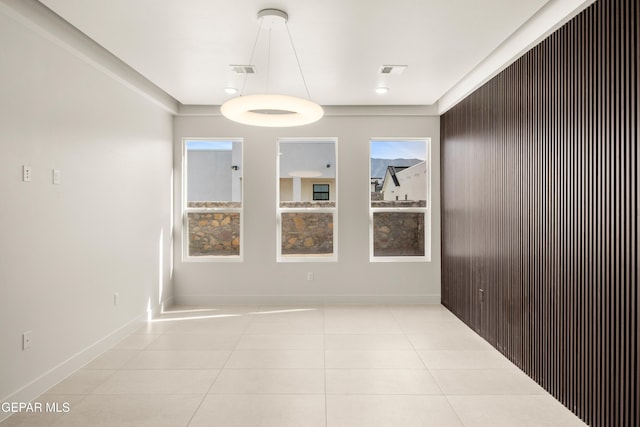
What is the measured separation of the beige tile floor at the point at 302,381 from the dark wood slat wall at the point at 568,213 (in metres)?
0.36

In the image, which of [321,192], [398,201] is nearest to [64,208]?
[321,192]

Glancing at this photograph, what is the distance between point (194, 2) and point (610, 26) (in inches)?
102

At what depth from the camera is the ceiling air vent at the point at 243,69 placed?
3.98 metres

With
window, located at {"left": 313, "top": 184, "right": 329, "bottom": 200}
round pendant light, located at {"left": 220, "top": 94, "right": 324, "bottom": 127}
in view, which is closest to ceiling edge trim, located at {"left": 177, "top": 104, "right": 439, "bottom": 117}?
window, located at {"left": 313, "top": 184, "right": 329, "bottom": 200}

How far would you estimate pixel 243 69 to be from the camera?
4.05 metres

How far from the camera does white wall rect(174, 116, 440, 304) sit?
572cm

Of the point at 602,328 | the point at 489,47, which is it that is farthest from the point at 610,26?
the point at 602,328

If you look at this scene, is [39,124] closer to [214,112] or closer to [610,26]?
[214,112]

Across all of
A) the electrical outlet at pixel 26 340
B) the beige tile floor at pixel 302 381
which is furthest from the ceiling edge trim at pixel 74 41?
the beige tile floor at pixel 302 381

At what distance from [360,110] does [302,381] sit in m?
3.73

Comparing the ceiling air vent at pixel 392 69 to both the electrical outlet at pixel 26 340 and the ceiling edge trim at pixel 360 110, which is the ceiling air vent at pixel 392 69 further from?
the electrical outlet at pixel 26 340

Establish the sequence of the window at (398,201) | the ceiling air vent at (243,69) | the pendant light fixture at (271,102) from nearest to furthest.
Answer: the pendant light fixture at (271,102)
the ceiling air vent at (243,69)
the window at (398,201)

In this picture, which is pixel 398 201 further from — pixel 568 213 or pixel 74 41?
pixel 74 41

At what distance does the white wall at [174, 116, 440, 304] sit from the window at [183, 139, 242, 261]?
0.47 feet
